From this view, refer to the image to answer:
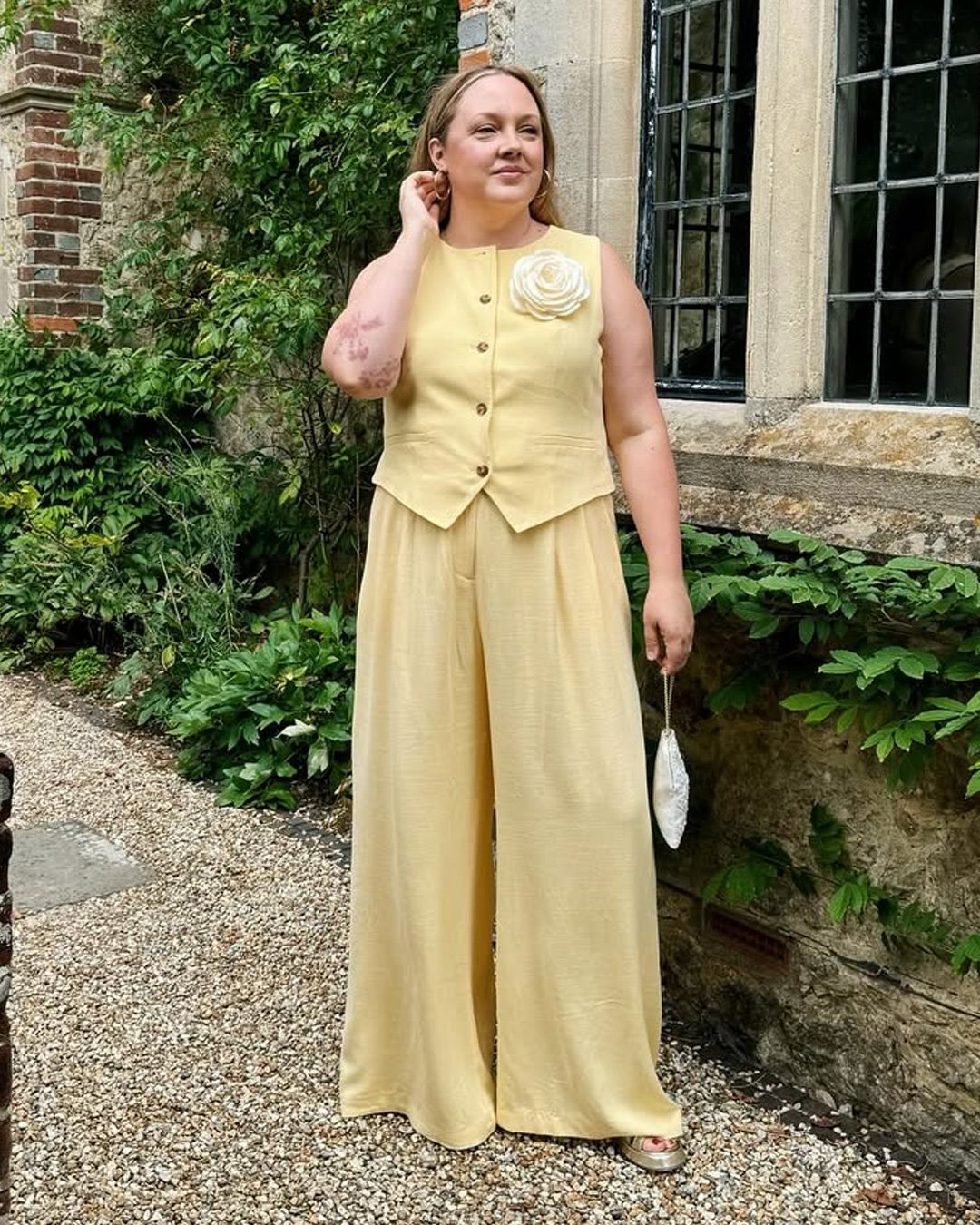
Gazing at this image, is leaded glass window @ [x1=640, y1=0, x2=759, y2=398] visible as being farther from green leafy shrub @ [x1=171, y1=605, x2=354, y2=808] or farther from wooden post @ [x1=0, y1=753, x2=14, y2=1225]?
wooden post @ [x1=0, y1=753, x2=14, y2=1225]

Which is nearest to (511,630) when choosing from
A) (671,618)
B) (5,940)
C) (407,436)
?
(671,618)

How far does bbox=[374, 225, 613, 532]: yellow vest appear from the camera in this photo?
256cm

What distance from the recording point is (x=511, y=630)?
262cm

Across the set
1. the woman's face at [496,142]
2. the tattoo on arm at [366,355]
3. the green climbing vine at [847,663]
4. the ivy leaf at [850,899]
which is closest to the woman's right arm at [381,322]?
the tattoo on arm at [366,355]

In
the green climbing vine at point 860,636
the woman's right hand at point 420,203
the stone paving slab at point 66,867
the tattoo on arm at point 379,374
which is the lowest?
the stone paving slab at point 66,867

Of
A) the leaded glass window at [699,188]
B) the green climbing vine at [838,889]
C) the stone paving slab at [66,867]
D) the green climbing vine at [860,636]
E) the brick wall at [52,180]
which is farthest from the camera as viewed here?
the brick wall at [52,180]

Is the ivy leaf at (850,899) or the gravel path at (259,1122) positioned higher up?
the ivy leaf at (850,899)

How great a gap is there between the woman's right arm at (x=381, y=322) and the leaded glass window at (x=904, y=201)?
3.35 ft

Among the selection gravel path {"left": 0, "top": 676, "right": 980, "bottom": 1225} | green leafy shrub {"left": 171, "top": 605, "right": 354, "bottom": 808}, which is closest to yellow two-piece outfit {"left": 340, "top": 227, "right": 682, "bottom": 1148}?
gravel path {"left": 0, "top": 676, "right": 980, "bottom": 1225}

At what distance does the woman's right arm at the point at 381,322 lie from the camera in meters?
2.53

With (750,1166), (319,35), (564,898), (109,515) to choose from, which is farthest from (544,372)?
(109,515)

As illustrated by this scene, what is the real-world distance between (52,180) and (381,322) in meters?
6.14

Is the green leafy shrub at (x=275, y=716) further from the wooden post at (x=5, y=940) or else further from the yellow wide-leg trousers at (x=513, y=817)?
the wooden post at (x=5, y=940)

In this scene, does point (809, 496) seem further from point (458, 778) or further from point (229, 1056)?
point (229, 1056)
